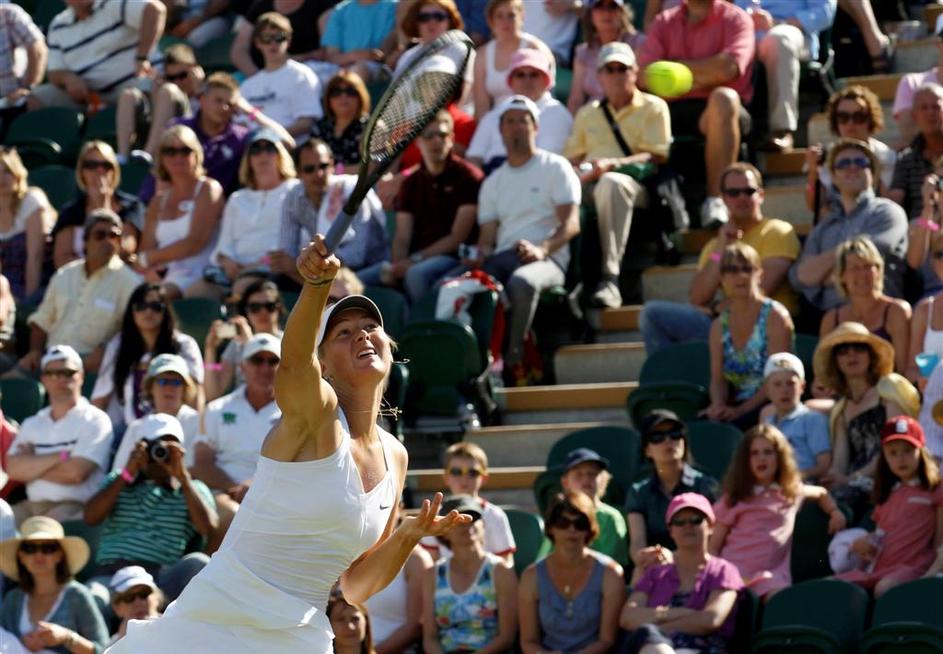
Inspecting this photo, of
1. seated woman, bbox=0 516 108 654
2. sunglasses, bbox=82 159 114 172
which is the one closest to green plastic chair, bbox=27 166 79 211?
sunglasses, bbox=82 159 114 172

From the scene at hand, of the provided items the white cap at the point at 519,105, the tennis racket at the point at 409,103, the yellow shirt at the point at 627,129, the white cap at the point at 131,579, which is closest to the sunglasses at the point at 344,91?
the white cap at the point at 519,105

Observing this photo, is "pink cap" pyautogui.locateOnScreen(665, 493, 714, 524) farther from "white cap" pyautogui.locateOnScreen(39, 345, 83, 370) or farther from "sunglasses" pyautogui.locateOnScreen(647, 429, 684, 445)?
"white cap" pyautogui.locateOnScreen(39, 345, 83, 370)

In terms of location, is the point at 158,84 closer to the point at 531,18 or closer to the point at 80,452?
the point at 531,18

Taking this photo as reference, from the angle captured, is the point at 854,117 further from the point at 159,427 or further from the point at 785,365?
the point at 159,427

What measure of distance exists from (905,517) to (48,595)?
3704 millimetres

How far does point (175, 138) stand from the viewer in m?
12.3

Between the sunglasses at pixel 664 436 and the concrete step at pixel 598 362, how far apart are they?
1.99 meters

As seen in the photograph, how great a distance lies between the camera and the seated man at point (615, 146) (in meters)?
11.3

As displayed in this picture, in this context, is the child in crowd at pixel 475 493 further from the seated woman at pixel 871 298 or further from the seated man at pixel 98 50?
the seated man at pixel 98 50

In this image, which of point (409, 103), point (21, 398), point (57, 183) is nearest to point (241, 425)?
point (21, 398)

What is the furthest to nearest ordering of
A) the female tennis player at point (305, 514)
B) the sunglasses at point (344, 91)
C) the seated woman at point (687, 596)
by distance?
1. the sunglasses at point (344, 91)
2. the seated woman at point (687, 596)
3. the female tennis player at point (305, 514)

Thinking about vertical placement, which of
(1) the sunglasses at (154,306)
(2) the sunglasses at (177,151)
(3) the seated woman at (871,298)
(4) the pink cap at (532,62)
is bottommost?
(1) the sunglasses at (154,306)

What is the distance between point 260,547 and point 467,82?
25.7ft

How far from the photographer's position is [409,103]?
20.1 ft
